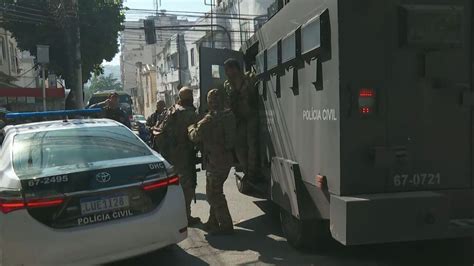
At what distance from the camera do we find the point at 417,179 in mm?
4195

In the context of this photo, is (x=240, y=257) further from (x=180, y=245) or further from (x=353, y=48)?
(x=353, y=48)

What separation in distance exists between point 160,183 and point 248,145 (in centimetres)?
244

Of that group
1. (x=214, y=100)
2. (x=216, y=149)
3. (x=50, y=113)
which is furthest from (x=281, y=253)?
(x=50, y=113)

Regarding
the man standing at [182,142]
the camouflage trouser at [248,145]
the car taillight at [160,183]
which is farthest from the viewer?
the camouflage trouser at [248,145]

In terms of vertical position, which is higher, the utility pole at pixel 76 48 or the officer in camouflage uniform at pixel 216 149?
the utility pole at pixel 76 48

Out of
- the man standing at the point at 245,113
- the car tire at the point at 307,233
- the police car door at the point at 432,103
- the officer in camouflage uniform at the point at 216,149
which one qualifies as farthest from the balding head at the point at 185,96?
the police car door at the point at 432,103

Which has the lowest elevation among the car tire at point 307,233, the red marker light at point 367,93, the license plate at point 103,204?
the car tire at point 307,233

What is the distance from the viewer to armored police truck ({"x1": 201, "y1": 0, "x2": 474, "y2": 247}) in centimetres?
402

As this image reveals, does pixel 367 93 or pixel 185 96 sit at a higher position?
pixel 185 96

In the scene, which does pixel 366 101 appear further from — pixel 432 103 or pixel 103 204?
pixel 103 204

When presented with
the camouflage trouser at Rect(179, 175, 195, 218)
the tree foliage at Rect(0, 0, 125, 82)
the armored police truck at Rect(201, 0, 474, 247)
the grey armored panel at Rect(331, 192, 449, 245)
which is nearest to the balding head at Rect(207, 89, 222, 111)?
the camouflage trouser at Rect(179, 175, 195, 218)

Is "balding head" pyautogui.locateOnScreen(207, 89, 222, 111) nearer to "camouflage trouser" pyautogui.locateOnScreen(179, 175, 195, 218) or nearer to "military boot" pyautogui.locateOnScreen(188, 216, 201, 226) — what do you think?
"camouflage trouser" pyautogui.locateOnScreen(179, 175, 195, 218)

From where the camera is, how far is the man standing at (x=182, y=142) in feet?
21.6

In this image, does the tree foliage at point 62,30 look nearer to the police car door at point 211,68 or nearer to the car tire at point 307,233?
the police car door at point 211,68
